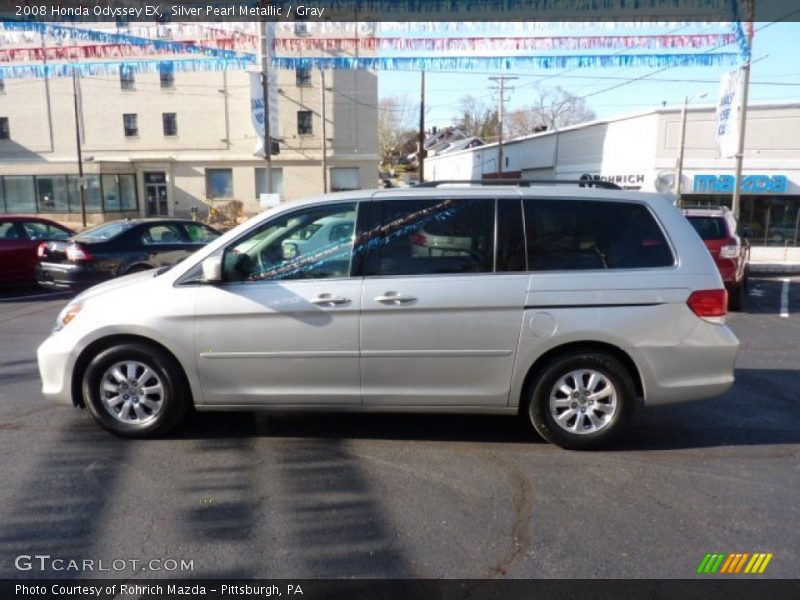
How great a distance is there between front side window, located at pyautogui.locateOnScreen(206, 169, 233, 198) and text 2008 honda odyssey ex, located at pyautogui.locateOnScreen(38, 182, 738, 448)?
124ft

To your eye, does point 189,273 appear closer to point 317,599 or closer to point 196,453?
point 196,453

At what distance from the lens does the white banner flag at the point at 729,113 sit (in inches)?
672

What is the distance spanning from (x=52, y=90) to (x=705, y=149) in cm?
3726

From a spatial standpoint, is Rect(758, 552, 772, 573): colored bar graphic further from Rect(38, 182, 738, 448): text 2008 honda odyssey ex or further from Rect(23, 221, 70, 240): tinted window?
Rect(23, 221, 70, 240): tinted window

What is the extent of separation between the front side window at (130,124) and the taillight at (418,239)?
40719mm

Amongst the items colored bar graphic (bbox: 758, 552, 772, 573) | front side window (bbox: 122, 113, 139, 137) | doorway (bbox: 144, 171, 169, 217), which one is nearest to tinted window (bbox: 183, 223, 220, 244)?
colored bar graphic (bbox: 758, 552, 772, 573)

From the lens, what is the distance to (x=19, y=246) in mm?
11586

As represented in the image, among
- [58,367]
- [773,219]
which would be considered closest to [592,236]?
[58,367]

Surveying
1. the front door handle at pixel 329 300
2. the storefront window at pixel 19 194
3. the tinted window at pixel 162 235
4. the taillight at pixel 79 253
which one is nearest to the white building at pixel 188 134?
the storefront window at pixel 19 194

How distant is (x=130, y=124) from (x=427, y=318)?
41.3m

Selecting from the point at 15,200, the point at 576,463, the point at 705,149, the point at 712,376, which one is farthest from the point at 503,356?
A: the point at 15,200

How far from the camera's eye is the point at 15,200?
3791 cm

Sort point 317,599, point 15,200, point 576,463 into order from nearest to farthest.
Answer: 1. point 317,599
2. point 576,463
3. point 15,200

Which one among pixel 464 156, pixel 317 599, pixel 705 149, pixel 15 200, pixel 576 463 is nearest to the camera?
pixel 317 599
